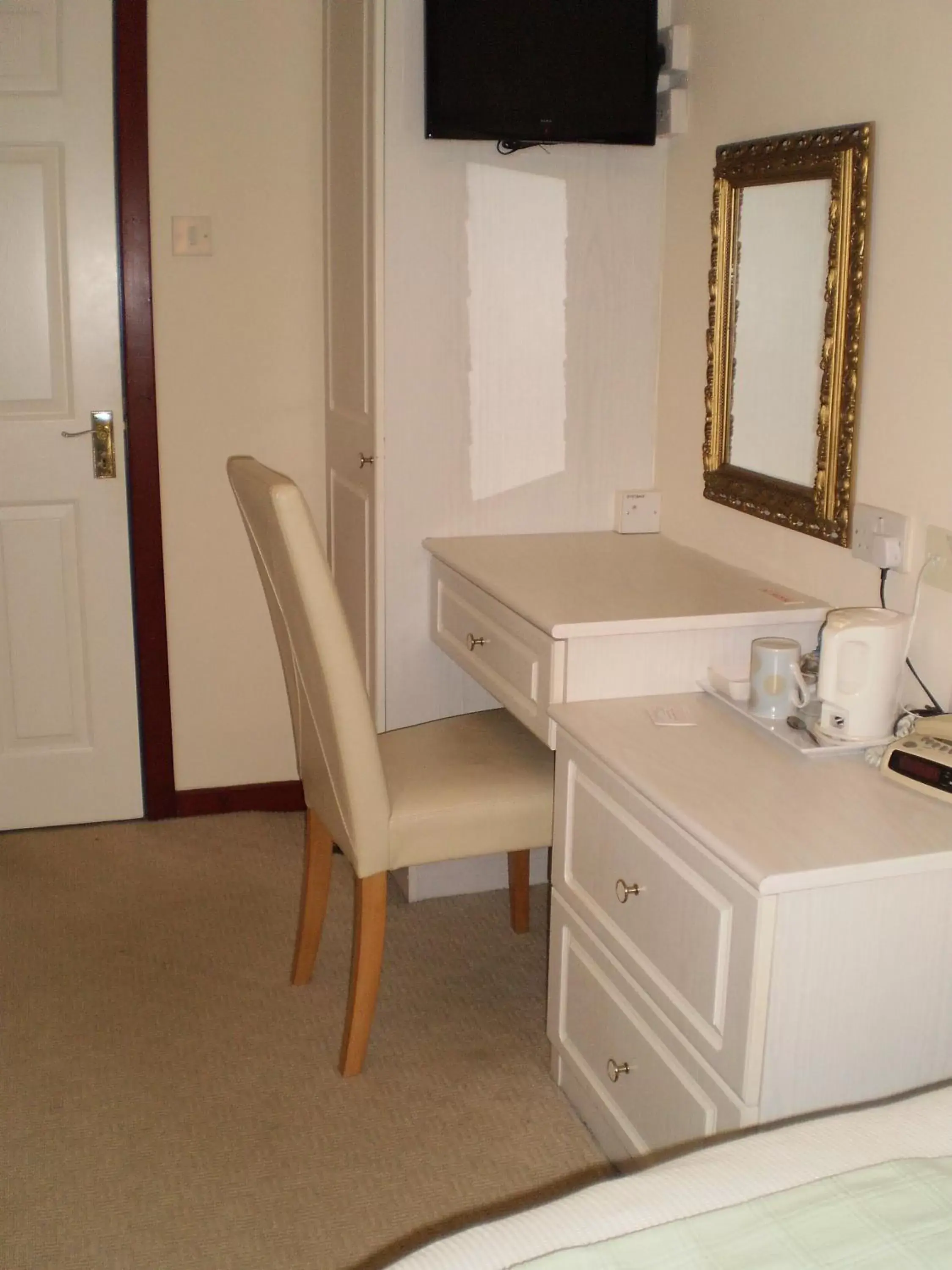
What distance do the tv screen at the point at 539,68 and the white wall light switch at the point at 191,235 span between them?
2.43 ft

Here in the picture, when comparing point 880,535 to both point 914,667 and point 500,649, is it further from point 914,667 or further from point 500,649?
point 500,649

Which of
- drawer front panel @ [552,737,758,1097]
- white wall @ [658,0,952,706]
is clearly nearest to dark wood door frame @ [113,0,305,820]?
white wall @ [658,0,952,706]

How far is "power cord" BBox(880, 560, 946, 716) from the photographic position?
1906 millimetres

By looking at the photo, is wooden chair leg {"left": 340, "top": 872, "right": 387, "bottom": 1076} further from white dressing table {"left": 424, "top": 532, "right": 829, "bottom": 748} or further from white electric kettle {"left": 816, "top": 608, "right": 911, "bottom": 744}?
white electric kettle {"left": 816, "top": 608, "right": 911, "bottom": 744}

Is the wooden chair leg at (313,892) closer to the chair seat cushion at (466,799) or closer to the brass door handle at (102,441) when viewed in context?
the chair seat cushion at (466,799)

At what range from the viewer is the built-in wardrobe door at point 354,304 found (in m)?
2.60

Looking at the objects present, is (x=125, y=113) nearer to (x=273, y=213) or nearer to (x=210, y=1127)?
(x=273, y=213)

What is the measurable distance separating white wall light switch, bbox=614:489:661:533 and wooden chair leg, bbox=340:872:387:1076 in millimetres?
1015

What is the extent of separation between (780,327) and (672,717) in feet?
2.48

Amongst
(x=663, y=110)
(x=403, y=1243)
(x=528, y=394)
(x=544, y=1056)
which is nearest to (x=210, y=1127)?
(x=403, y=1243)

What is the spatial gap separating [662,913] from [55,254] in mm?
2161

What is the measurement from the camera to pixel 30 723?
3.23 meters

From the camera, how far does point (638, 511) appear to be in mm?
2816

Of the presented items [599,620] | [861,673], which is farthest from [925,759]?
[599,620]
